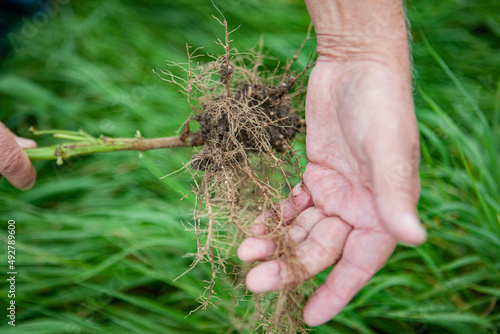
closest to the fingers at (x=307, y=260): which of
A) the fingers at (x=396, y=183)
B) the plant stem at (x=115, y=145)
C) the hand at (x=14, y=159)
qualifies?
the fingers at (x=396, y=183)

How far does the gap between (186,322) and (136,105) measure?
3.12ft

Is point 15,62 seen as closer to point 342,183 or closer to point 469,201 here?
point 342,183

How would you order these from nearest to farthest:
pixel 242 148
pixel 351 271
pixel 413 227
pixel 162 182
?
pixel 413 227 → pixel 351 271 → pixel 242 148 → pixel 162 182

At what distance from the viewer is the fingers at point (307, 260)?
0.71m

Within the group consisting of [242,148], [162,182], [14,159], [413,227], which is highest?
[413,227]

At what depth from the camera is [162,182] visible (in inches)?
56.4

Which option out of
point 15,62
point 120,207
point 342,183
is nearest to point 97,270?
point 120,207

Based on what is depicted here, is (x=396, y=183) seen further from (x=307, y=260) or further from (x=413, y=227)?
(x=307, y=260)

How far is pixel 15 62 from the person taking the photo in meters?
1.74

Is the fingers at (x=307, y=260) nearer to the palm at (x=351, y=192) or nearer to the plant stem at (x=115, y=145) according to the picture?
the palm at (x=351, y=192)

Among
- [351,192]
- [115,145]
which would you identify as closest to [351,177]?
[351,192]

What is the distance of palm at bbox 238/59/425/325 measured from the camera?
61 centimetres

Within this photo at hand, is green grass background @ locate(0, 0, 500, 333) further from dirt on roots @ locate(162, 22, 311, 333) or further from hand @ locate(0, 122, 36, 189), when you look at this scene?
hand @ locate(0, 122, 36, 189)

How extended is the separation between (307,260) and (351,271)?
0.10 meters
